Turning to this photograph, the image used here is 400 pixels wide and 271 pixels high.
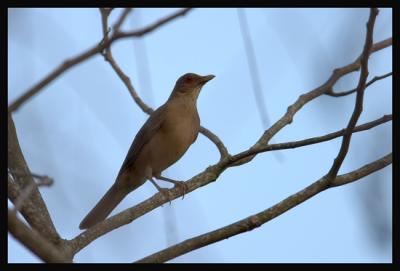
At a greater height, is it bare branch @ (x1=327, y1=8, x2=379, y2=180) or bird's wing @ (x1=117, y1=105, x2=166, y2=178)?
bird's wing @ (x1=117, y1=105, x2=166, y2=178)

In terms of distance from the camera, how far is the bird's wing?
748 cm

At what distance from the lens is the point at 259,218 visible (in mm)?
4648

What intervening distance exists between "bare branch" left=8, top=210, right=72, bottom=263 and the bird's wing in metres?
4.50

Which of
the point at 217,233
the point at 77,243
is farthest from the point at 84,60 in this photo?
the point at 77,243

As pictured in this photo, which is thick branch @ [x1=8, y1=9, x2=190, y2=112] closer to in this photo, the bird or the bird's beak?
the bird

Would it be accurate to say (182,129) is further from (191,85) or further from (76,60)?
(76,60)

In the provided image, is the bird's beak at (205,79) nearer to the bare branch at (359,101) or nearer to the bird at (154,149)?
the bird at (154,149)

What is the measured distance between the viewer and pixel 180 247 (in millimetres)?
4344

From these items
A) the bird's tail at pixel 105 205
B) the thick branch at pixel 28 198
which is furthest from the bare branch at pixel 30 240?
the bird's tail at pixel 105 205

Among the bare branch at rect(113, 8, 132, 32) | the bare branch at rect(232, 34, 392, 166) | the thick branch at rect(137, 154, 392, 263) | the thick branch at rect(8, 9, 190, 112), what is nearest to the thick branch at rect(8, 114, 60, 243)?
the thick branch at rect(137, 154, 392, 263)

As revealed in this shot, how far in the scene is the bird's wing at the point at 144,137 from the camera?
7.48 m

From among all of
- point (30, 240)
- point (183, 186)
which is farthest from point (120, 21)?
point (183, 186)

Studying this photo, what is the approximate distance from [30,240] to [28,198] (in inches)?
91.6
